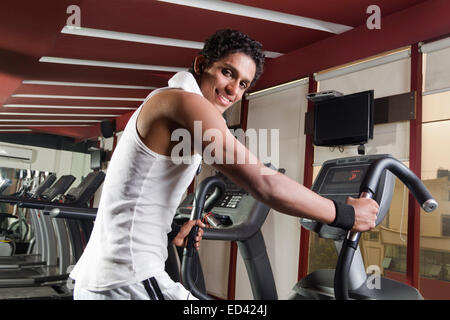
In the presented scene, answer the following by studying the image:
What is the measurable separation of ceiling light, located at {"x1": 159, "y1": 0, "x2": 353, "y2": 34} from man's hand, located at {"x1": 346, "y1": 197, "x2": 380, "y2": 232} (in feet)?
9.56

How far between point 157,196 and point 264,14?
3043 millimetres

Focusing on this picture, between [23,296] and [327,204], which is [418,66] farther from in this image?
[23,296]

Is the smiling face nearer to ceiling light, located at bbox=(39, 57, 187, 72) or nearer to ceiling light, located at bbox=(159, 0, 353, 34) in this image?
ceiling light, located at bbox=(159, 0, 353, 34)

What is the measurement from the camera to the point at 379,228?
12.0 ft

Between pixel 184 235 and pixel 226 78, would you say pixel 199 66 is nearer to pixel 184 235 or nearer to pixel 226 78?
pixel 226 78

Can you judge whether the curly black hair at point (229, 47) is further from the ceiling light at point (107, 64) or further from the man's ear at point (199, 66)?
the ceiling light at point (107, 64)

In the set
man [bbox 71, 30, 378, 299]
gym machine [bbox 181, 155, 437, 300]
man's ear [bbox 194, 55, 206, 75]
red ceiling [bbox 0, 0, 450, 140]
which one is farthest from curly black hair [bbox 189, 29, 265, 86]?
red ceiling [bbox 0, 0, 450, 140]

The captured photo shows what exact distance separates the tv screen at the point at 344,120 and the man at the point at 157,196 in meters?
2.59

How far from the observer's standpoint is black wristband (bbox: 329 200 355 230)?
1.09 meters

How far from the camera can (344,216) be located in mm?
1097

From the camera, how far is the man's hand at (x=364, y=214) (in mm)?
1128

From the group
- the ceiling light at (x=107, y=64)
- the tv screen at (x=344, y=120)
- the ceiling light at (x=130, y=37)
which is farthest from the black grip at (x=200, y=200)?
the ceiling light at (x=107, y=64)

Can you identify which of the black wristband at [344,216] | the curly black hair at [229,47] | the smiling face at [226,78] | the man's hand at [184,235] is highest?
the curly black hair at [229,47]

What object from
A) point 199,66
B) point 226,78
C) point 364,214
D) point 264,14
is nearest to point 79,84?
point 264,14
